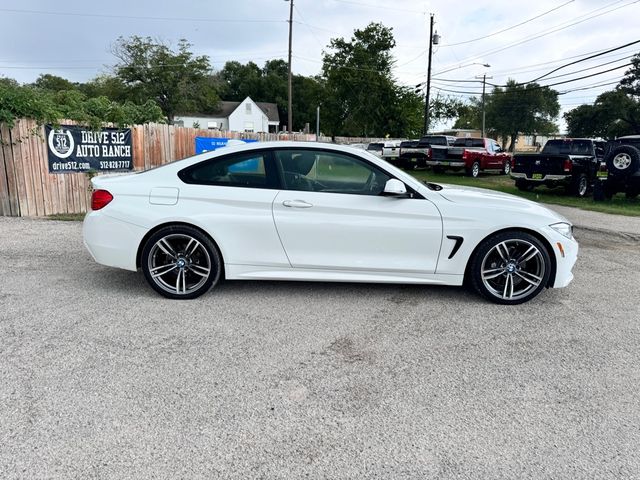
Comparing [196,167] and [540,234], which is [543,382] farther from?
[196,167]

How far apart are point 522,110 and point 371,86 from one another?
31946mm

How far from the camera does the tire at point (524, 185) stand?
14.8 m

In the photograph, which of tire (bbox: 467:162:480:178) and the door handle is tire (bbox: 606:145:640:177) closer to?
tire (bbox: 467:162:480:178)

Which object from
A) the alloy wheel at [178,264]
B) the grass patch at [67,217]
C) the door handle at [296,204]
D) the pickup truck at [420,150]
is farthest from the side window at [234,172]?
the pickup truck at [420,150]

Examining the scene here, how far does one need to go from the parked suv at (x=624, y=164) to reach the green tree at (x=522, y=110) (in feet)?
195

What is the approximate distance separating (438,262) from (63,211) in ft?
26.1

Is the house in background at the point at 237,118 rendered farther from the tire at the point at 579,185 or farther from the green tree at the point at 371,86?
the tire at the point at 579,185

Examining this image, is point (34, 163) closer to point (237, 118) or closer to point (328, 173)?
point (328, 173)

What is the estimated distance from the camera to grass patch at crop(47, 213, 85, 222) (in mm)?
8766

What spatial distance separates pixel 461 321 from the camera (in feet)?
13.7

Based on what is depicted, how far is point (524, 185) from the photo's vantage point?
1525 cm

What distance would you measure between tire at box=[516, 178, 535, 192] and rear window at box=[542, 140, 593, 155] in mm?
1093

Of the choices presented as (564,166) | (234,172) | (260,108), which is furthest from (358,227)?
(260,108)

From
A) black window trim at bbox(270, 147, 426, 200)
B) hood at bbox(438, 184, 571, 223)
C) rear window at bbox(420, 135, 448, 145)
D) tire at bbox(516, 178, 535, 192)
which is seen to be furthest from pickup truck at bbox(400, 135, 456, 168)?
black window trim at bbox(270, 147, 426, 200)
